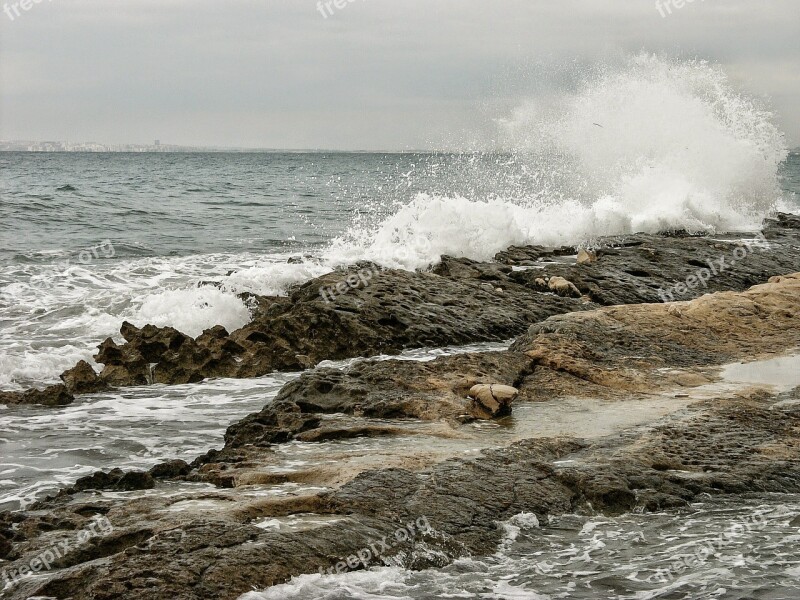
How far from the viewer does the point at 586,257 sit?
474 inches

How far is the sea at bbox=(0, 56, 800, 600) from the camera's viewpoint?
12.9 ft

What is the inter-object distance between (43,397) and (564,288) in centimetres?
597

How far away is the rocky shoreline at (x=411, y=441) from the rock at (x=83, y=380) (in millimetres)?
14

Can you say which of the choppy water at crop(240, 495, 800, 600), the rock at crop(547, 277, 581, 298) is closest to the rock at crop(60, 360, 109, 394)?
the choppy water at crop(240, 495, 800, 600)

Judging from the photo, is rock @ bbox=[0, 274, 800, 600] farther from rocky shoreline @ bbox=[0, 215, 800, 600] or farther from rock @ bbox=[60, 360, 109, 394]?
rock @ bbox=[60, 360, 109, 394]

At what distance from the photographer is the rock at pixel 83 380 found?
7875 millimetres

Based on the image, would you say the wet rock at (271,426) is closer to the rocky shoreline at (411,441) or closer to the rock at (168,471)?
the rocky shoreline at (411,441)

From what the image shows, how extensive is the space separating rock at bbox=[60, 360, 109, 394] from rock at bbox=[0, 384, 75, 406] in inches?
11.5

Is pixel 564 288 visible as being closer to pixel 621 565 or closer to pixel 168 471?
pixel 168 471

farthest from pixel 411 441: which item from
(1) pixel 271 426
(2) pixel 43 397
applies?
(2) pixel 43 397

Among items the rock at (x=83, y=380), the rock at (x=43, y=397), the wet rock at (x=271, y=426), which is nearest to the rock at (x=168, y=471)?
the wet rock at (x=271, y=426)

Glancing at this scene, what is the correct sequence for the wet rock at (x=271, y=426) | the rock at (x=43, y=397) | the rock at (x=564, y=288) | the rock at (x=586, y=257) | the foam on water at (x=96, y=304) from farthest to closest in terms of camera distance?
the rock at (x=586, y=257) → the rock at (x=564, y=288) → the foam on water at (x=96, y=304) → the rock at (x=43, y=397) → the wet rock at (x=271, y=426)

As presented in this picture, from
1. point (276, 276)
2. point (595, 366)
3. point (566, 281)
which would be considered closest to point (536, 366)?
point (595, 366)

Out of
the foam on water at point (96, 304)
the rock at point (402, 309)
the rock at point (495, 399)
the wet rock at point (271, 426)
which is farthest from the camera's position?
the foam on water at point (96, 304)
